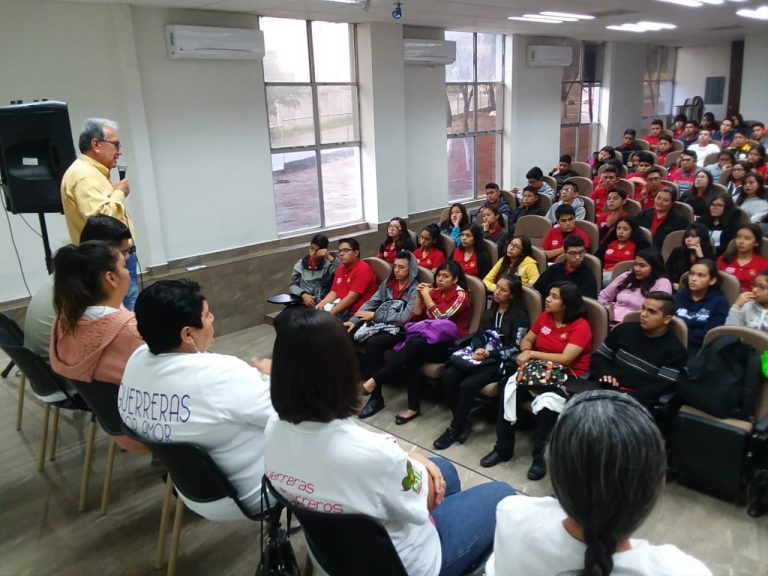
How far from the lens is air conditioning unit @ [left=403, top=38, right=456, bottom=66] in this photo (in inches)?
277

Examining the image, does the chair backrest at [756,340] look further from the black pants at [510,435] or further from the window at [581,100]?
the window at [581,100]

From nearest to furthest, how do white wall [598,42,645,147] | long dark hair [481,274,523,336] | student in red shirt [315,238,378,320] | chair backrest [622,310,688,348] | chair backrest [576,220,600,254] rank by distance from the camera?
chair backrest [622,310,688,348]
long dark hair [481,274,523,336]
student in red shirt [315,238,378,320]
chair backrest [576,220,600,254]
white wall [598,42,645,147]

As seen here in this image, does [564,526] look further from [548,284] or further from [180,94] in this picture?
[180,94]

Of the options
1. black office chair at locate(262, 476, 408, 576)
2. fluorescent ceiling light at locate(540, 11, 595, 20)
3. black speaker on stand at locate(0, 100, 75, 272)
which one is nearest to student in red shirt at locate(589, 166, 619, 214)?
fluorescent ceiling light at locate(540, 11, 595, 20)

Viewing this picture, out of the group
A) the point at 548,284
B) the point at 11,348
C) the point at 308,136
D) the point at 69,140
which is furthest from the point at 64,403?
the point at 308,136

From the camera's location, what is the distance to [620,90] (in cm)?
1104

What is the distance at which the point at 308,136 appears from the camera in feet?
21.5

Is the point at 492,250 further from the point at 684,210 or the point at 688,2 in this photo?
the point at 688,2

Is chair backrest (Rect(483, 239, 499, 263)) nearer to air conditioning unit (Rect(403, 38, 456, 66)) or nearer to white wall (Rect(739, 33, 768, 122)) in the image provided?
air conditioning unit (Rect(403, 38, 456, 66))

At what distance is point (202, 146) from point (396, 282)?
2612 millimetres

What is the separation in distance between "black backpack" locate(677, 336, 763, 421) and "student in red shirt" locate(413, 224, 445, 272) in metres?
2.58

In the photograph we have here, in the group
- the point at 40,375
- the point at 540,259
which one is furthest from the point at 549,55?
the point at 40,375

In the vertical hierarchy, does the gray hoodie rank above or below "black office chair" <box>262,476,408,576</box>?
below

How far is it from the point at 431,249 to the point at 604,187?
2.77m
